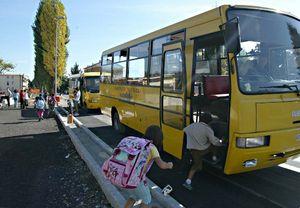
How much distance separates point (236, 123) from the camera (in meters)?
5.53

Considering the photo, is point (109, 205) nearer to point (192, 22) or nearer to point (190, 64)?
point (190, 64)

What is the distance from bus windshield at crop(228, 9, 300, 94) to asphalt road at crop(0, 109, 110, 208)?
11.0ft

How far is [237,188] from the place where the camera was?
6453mm

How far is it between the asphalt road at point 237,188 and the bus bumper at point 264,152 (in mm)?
523

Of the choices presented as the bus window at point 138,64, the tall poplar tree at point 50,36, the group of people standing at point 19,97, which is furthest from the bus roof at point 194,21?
the tall poplar tree at point 50,36

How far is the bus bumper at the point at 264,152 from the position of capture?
222 inches

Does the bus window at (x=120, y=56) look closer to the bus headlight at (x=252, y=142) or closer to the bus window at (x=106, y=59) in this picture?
the bus window at (x=106, y=59)

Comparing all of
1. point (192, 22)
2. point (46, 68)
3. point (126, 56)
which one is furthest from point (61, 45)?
point (192, 22)

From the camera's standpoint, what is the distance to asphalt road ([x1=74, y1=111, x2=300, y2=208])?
572 cm

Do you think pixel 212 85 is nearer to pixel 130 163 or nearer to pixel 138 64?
pixel 130 163

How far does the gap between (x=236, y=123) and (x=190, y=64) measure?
6.09 feet

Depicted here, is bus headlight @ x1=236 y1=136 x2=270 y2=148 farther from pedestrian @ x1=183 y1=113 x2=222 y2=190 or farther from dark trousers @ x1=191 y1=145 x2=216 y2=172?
dark trousers @ x1=191 y1=145 x2=216 y2=172

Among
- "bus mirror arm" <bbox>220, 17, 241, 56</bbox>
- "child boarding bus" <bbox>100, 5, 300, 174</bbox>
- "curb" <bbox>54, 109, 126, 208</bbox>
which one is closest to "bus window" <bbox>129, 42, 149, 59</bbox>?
"child boarding bus" <bbox>100, 5, 300, 174</bbox>

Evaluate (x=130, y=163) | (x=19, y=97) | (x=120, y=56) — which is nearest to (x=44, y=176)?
(x=130, y=163)
